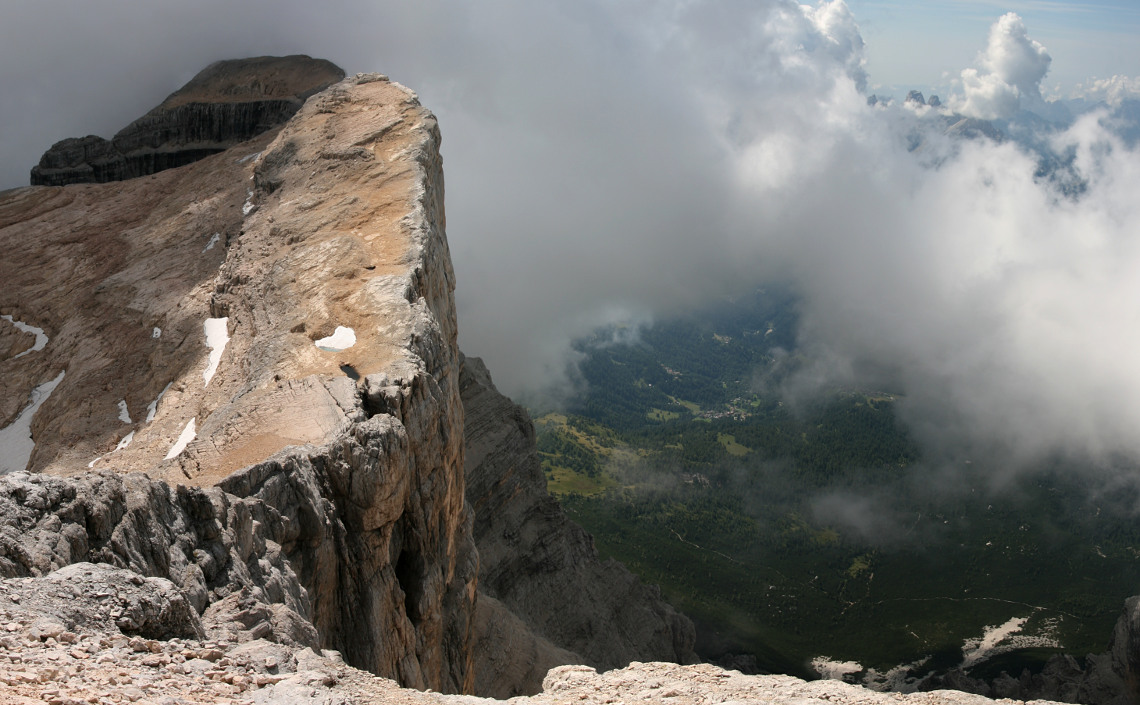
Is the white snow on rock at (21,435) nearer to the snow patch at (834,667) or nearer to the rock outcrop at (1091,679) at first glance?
the rock outcrop at (1091,679)

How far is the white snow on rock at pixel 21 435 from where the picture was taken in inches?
1506

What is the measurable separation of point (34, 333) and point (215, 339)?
1805 centimetres

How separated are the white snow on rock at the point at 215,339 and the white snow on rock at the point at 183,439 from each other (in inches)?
153

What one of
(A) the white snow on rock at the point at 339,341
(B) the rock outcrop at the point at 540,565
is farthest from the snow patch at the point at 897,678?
(A) the white snow on rock at the point at 339,341

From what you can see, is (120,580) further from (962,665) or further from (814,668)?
(962,665)

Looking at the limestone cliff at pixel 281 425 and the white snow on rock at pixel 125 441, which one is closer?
the limestone cliff at pixel 281 425

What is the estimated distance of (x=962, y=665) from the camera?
401 feet

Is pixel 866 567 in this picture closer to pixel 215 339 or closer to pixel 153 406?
pixel 215 339

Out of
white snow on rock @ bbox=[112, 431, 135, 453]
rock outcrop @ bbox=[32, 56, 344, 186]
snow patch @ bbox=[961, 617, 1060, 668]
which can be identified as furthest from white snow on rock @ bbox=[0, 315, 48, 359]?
snow patch @ bbox=[961, 617, 1060, 668]

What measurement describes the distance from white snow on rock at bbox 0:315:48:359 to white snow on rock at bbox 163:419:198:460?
22.7 m

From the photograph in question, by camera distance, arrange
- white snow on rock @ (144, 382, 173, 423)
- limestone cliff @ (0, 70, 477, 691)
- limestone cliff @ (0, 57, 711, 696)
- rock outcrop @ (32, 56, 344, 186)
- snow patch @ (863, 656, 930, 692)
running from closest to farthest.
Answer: limestone cliff @ (0, 57, 711, 696)
limestone cliff @ (0, 70, 477, 691)
white snow on rock @ (144, 382, 173, 423)
rock outcrop @ (32, 56, 344, 186)
snow patch @ (863, 656, 930, 692)

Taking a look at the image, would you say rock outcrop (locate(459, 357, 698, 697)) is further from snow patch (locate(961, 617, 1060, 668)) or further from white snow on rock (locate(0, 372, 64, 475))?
snow patch (locate(961, 617, 1060, 668))

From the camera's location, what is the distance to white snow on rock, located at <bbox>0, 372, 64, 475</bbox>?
125 ft

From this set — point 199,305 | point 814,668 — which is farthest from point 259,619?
point 814,668
